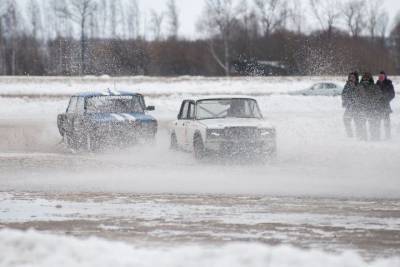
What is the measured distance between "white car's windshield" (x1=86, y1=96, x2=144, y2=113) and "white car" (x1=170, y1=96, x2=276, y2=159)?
186cm

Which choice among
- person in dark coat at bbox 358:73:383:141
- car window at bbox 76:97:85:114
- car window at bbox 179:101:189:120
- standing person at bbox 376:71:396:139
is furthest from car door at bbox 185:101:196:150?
standing person at bbox 376:71:396:139

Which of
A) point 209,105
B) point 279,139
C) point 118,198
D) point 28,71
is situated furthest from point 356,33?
point 118,198

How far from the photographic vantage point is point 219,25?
7581cm

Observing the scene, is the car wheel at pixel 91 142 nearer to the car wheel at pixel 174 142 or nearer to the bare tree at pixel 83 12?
the car wheel at pixel 174 142

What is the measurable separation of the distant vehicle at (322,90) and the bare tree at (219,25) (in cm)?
2767

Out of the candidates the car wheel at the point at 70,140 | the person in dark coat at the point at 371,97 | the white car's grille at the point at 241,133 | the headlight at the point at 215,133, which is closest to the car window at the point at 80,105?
the car wheel at the point at 70,140

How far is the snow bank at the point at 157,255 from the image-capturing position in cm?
627

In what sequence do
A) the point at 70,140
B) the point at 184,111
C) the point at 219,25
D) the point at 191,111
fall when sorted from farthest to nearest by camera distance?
the point at 219,25 → the point at 70,140 → the point at 184,111 → the point at 191,111

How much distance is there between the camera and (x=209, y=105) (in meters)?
15.5

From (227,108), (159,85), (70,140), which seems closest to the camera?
(227,108)

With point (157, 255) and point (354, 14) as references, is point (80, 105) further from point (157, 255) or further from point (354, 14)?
point (354, 14)

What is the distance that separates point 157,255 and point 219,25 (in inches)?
2773

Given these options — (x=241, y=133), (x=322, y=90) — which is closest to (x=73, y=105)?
(x=241, y=133)

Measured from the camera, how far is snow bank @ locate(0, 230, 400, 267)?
6273 mm
